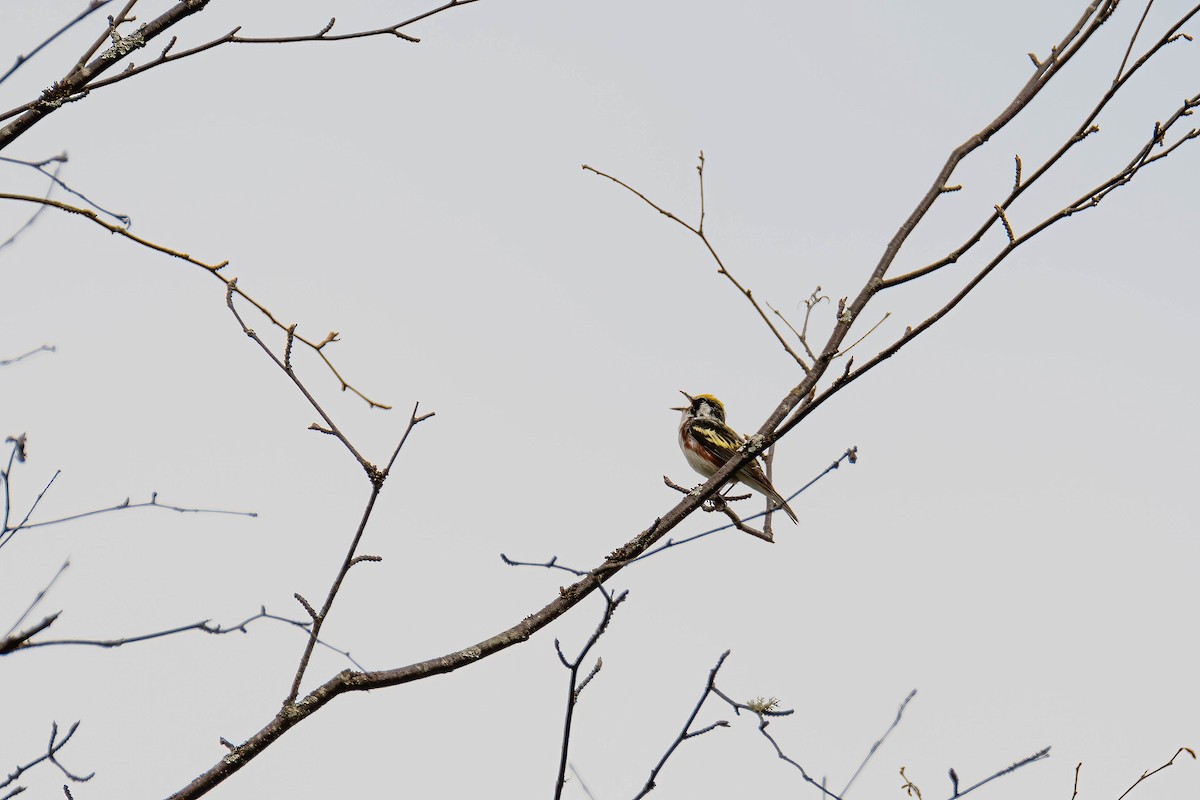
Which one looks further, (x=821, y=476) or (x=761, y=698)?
(x=761, y=698)

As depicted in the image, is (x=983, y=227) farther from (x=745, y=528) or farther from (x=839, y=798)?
(x=839, y=798)

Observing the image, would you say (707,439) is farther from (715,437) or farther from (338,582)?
(338,582)

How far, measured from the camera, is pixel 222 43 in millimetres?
3418

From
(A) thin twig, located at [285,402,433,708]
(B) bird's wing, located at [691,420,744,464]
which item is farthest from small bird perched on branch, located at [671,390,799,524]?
(A) thin twig, located at [285,402,433,708]

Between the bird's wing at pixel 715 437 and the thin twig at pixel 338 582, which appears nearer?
the thin twig at pixel 338 582

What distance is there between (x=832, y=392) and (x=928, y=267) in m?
0.56

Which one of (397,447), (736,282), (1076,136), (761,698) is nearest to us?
(397,447)

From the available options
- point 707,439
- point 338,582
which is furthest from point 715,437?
point 338,582

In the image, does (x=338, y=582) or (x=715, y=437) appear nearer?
(x=338, y=582)

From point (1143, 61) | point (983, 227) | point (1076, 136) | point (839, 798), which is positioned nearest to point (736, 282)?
point (983, 227)

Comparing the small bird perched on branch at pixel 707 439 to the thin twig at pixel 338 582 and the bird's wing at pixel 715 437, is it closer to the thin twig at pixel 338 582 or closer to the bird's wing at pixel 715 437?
the bird's wing at pixel 715 437

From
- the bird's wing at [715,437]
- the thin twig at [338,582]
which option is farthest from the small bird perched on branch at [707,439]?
the thin twig at [338,582]

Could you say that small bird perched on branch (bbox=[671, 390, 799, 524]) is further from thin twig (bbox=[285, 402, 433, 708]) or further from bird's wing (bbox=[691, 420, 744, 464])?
thin twig (bbox=[285, 402, 433, 708])

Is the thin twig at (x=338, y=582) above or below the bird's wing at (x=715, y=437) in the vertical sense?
below
